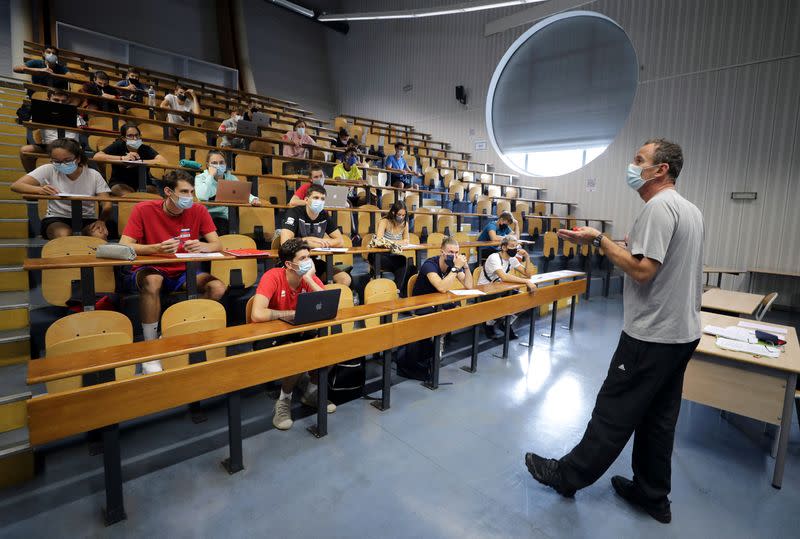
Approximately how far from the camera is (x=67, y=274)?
239 centimetres

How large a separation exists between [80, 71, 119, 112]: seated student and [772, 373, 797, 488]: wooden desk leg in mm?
6969

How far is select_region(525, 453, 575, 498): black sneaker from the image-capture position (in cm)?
188

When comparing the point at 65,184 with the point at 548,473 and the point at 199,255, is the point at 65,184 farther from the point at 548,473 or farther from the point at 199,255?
the point at 548,473

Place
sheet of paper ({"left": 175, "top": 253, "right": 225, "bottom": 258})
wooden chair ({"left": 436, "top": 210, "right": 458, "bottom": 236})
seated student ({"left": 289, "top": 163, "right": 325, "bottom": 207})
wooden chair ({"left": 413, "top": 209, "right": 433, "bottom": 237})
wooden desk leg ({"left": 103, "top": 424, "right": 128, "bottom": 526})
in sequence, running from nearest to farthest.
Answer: wooden desk leg ({"left": 103, "top": 424, "right": 128, "bottom": 526}), sheet of paper ({"left": 175, "top": 253, "right": 225, "bottom": 258}), seated student ({"left": 289, "top": 163, "right": 325, "bottom": 207}), wooden chair ({"left": 413, "top": 209, "right": 433, "bottom": 237}), wooden chair ({"left": 436, "top": 210, "right": 458, "bottom": 236})

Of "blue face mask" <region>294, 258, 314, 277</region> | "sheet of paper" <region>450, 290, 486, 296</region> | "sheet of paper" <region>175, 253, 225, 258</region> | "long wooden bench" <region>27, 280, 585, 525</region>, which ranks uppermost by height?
"sheet of paper" <region>175, 253, 225, 258</region>

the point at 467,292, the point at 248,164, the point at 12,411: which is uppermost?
the point at 248,164

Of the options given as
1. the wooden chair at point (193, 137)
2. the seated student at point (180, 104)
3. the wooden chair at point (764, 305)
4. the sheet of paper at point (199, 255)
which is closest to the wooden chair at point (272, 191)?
the wooden chair at point (193, 137)

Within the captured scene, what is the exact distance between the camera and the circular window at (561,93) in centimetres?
821

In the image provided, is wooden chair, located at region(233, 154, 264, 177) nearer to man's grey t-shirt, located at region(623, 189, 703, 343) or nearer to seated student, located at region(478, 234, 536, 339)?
seated student, located at region(478, 234, 536, 339)

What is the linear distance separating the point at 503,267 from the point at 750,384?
218 cm

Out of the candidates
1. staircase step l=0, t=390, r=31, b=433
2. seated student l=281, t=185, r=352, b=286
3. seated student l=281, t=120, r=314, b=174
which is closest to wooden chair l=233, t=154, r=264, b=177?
seated student l=281, t=120, r=314, b=174

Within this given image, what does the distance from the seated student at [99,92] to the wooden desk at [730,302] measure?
23.2 ft

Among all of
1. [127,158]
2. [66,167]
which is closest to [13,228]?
[66,167]

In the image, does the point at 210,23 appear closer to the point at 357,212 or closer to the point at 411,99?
the point at 411,99
